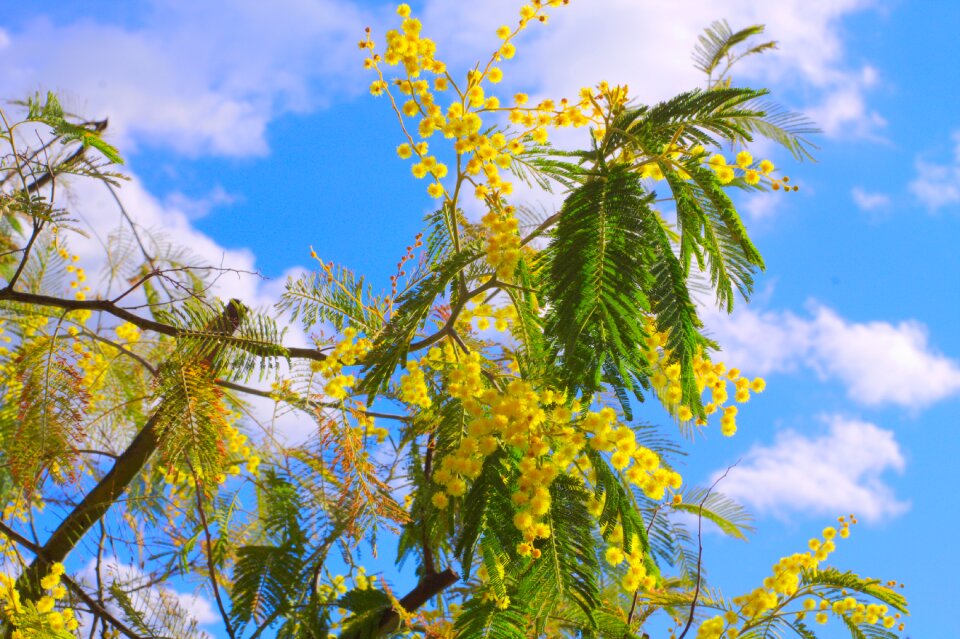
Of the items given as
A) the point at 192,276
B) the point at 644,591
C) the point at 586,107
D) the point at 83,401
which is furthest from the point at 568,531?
the point at 192,276

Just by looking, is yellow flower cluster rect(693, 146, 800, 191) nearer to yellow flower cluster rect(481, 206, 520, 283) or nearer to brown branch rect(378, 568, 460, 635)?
yellow flower cluster rect(481, 206, 520, 283)

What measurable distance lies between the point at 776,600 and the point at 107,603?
81.3 inches

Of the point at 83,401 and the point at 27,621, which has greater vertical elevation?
the point at 83,401

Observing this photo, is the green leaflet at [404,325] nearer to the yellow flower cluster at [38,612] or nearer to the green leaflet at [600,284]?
the green leaflet at [600,284]

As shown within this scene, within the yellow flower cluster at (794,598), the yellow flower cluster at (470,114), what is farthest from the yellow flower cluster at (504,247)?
the yellow flower cluster at (794,598)

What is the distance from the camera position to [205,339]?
2199 mm

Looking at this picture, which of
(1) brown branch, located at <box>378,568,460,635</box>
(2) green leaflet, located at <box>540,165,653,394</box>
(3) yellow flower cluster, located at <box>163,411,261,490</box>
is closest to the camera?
(2) green leaflet, located at <box>540,165,653,394</box>

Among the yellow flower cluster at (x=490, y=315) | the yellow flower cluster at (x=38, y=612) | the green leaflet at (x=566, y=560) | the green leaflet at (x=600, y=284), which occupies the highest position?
the yellow flower cluster at (x=490, y=315)

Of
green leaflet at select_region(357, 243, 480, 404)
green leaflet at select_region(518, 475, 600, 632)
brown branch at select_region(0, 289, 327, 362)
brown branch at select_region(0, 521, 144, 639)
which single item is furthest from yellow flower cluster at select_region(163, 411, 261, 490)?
green leaflet at select_region(518, 475, 600, 632)

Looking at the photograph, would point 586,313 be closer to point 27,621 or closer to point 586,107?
point 586,107

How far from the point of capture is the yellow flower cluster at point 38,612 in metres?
2.19

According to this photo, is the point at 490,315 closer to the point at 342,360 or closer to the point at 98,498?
the point at 342,360

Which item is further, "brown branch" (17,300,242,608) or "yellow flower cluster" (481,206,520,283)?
"brown branch" (17,300,242,608)

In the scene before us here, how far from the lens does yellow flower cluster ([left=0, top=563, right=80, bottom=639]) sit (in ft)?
7.19
